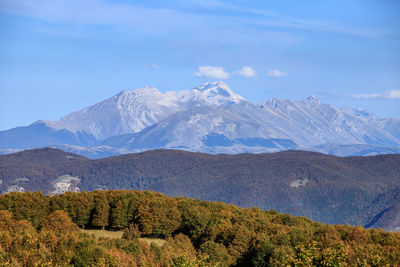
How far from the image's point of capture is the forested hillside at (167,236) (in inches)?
3393

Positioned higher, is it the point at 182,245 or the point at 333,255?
the point at 333,255

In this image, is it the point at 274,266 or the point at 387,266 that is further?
the point at 274,266

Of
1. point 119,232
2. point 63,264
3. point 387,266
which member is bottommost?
point 119,232

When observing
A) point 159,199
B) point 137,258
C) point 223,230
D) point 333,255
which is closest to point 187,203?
point 159,199

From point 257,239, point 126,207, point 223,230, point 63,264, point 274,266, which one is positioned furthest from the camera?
point 126,207

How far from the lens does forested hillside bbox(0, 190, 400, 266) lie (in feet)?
283

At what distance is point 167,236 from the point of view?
5379 inches

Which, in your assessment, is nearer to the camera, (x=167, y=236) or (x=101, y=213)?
(x=167, y=236)

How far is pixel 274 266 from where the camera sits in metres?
93.9

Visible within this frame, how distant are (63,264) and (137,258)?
13381 millimetres

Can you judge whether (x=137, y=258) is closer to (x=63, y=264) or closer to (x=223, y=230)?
(x=63, y=264)

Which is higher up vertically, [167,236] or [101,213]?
[101,213]

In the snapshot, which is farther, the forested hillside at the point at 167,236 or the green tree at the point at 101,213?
the green tree at the point at 101,213

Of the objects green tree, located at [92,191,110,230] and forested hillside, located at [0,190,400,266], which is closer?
forested hillside, located at [0,190,400,266]
